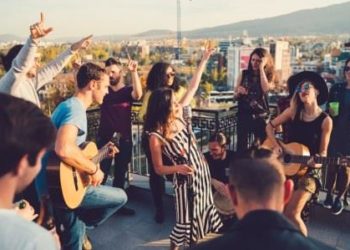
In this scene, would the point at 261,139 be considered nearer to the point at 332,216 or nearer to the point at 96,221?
the point at 332,216

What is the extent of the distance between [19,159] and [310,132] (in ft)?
10.1

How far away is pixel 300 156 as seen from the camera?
13.0 ft

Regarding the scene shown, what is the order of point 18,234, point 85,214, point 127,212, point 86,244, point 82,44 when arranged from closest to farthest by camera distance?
point 18,234 → point 85,214 → point 86,244 → point 82,44 → point 127,212

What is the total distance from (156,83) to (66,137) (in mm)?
1729

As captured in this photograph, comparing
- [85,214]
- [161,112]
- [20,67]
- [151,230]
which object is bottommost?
[151,230]

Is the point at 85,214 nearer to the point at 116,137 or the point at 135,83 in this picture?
the point at 116,137

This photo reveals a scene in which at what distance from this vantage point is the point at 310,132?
4.06 metres

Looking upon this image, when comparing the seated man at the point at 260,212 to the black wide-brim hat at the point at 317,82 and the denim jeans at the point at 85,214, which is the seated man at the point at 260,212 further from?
the black wide-brim hat at the point at 317,82

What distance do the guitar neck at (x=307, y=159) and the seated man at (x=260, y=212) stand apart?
2.10m

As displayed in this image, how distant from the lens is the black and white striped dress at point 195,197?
360 centimetres

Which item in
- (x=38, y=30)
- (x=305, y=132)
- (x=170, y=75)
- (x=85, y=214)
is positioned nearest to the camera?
(x=38, y=30)

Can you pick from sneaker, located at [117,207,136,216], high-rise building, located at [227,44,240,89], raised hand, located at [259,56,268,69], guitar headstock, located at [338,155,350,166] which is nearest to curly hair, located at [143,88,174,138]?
guitar headstock, located at [338,155,350,166]

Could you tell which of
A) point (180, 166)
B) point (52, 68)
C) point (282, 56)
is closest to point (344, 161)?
point (180, 166)

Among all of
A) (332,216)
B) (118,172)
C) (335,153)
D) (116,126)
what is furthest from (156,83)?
(332,216)
